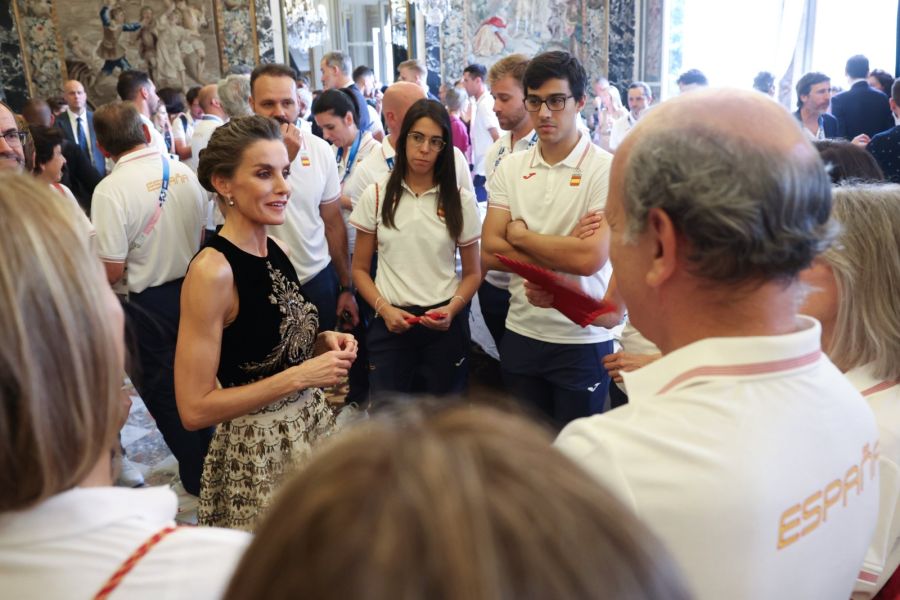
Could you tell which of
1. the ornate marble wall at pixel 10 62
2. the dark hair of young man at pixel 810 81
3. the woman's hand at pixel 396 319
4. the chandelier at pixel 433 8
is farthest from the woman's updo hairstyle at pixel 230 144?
the ornate marble wall at pixel 10 62

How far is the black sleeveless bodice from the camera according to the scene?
90.8 inches

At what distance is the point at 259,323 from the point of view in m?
2.33

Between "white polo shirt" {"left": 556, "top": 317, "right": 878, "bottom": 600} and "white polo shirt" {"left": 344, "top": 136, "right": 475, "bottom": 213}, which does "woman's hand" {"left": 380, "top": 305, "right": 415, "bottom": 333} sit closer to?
"white polo shirt" {"left": 344, "top": 136, "right": 475, "bottom": 213}

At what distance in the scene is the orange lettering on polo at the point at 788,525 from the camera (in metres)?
0.99

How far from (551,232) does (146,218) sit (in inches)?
78.2

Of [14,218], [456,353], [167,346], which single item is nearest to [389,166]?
[456,353]

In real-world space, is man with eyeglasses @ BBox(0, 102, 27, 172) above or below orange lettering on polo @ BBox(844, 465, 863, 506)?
above

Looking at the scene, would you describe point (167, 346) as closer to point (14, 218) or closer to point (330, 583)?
point (14, 218)

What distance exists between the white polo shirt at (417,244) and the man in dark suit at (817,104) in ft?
13.5

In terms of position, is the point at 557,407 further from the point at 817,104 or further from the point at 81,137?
the point at 81,137

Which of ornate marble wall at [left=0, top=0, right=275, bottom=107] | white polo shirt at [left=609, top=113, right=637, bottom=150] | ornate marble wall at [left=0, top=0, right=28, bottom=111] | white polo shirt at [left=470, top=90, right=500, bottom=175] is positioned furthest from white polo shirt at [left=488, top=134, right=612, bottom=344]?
ornate marble wall at [left=0, top=0, right=28, bottom=111]

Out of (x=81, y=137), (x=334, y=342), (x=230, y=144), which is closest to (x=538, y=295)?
(x=334, y=342)

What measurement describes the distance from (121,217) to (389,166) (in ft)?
4.84

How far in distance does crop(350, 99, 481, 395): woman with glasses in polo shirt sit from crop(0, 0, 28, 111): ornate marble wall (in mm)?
11289
